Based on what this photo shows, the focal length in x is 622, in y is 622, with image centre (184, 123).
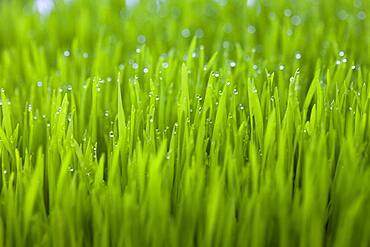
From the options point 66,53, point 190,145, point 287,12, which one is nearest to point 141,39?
point 66,53

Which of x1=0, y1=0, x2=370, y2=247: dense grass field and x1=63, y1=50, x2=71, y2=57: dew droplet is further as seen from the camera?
x1=63, y1=50, x2=71, y2=57: dew droplet

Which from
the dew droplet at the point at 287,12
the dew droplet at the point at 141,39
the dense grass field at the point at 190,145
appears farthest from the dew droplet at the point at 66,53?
the dew droplet at the point at 287,12

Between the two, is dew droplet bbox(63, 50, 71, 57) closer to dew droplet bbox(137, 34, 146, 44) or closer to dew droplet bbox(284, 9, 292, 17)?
dew droplet bbox(137, 34, 146, 44)

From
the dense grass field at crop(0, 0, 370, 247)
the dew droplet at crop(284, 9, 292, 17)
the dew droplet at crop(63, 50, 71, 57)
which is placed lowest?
the dense grass field at crop(0, 0, 370, 247)

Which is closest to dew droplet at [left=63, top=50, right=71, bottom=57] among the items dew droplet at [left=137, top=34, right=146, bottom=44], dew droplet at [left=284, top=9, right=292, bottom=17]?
dew droplet at [left=137, top=34, right=146, bottom=44]

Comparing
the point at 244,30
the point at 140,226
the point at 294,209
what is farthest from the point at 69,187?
the point at 244,30

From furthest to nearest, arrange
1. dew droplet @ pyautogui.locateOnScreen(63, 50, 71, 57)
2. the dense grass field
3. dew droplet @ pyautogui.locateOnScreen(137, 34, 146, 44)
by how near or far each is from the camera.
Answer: dew droplet @ pyautogui.locateOnScreen(137, 34, 146, 44)
dew droplet @ pyautogui.locateOnScreen(63, 50, 71, 57)
the dense grass field

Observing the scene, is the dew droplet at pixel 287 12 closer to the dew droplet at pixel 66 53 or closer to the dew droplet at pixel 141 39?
the dew droplet at pixel 141 39

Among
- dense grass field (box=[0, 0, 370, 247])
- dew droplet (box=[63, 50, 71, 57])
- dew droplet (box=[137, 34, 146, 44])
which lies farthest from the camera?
dew droplet (box=[137, 34, 146, 44])

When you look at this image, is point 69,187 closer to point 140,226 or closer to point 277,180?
point 140,226
